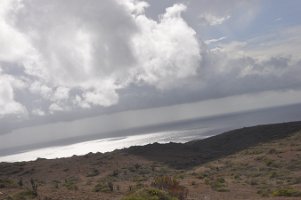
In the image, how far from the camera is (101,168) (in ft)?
217

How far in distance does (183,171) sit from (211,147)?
103 ft

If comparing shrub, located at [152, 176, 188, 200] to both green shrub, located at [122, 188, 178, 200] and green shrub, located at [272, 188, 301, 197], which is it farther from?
green shrub, located at [272, 188, 301, 197]

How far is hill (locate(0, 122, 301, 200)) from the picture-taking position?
28.2 meters

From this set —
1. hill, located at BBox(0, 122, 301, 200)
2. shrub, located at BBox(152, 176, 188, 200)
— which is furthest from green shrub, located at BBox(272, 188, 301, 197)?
shrub, located at BBox(152, 176, 188, 200)

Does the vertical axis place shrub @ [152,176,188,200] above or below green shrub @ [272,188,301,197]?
above

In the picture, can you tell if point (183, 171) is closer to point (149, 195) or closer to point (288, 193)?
point (288, 193)

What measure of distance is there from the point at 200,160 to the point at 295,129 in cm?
2507

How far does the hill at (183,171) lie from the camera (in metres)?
28.2

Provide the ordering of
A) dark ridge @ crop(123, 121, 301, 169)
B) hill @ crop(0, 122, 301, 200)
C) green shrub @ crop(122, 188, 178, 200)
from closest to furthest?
1. green shrub @ crop(122, 188, 178, 200)
2. hill @ crop(0, 122, 301, 200)
3. dark ridge @ crop(123, 121, 301, 169)

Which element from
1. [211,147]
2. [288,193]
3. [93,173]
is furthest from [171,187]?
[211,147]

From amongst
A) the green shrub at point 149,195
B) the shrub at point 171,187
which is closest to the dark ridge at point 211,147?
the shrub at point 171,187

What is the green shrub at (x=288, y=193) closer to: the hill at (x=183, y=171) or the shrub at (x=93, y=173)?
the hill at (x=183, y=171)

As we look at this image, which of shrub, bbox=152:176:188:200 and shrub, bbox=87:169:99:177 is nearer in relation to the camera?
shrub, bbox=152:176:188:200

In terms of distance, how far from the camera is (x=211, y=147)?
90000 millimetres
